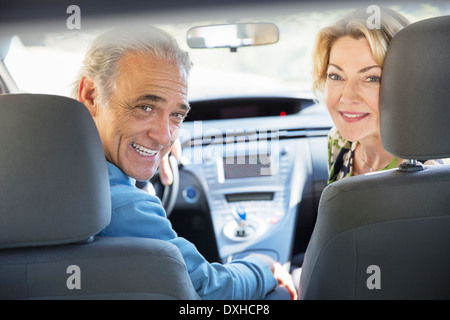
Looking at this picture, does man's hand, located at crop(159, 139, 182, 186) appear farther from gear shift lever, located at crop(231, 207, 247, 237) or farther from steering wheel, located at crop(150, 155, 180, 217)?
gear shift lever, located at crop(231, 207, 247, 237)

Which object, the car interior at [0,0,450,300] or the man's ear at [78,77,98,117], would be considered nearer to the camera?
the car interior at [0,0,450,300]

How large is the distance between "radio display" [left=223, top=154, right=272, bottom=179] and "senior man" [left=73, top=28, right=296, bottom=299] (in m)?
0.96

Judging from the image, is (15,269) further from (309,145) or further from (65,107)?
(309,145)

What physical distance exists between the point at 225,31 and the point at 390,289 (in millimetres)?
784

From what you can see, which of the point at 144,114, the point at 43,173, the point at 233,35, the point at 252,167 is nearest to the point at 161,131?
the point at 144,114

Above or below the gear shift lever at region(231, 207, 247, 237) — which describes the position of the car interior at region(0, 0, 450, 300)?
above

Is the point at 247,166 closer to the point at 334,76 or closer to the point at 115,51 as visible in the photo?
the point at 334,76

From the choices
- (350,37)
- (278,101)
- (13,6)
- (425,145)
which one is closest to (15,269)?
(13,6)

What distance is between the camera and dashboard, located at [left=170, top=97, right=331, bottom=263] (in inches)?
95.4

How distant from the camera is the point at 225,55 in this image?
5.89 ft

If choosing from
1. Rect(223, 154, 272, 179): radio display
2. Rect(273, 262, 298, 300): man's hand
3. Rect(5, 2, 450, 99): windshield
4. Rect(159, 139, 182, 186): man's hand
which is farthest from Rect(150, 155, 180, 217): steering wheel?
Rect(273, 262, 298, 300): man's hand

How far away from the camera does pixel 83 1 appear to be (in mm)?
1210

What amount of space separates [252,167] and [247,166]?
0.03 m

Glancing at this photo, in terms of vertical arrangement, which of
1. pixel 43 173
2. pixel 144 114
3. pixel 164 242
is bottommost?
pixel 164 242
